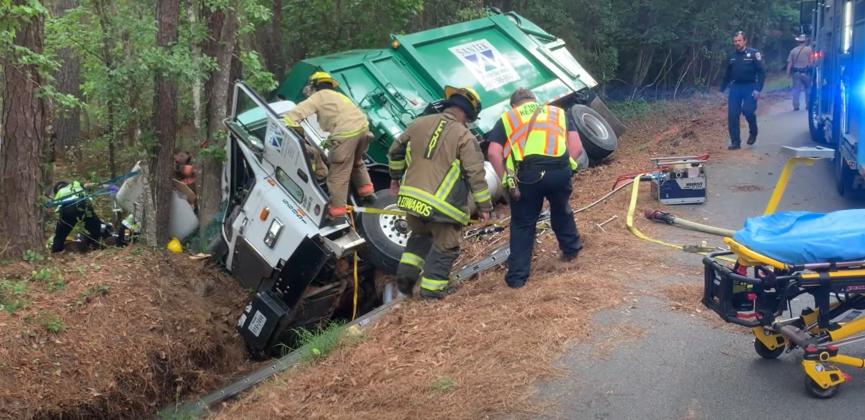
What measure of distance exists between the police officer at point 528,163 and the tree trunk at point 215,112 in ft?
12.9

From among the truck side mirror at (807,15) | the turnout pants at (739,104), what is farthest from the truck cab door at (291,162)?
the truck side mirror at (807,15)

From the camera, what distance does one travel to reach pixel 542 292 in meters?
5.75

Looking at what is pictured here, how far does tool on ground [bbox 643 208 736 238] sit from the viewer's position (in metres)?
7.15

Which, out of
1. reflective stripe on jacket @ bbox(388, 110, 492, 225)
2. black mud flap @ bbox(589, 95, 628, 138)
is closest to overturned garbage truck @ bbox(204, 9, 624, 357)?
reflective stripe on jacket @ bbox(388, 110, 492, 225)

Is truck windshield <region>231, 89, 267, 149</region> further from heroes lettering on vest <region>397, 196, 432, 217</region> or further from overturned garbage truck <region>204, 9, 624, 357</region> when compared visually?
heroes lettering on vest <region>397, 196, 432, 217</region>

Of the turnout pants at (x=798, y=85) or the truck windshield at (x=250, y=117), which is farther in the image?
the turnout pants at (x=798, y=85)

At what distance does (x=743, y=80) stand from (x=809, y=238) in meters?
7.60

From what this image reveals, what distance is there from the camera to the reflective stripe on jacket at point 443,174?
5.93 m

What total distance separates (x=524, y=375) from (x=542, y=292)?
129 cm

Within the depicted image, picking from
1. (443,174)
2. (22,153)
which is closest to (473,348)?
(443,174)

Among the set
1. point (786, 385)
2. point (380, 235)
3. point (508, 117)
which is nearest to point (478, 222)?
point (380, 235)

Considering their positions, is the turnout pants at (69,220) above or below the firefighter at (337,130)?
below

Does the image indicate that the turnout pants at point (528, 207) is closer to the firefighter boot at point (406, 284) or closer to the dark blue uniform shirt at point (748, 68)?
the firefighter boot at point (406, 284)

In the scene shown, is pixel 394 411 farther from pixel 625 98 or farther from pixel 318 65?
pixel 625 98
